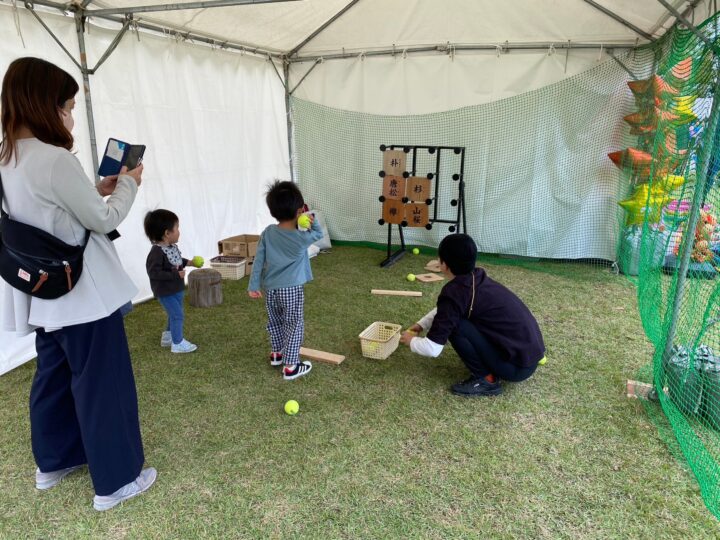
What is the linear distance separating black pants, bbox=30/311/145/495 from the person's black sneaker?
1714 millimetres

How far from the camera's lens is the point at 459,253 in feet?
8.75

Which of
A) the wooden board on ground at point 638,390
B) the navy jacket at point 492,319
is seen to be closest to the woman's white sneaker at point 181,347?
the navy jacket at point 492,319

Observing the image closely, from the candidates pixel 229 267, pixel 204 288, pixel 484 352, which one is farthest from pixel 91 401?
pixel 229 267

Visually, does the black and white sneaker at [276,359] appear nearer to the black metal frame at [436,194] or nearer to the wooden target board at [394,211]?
the black metal frame at [436,194]

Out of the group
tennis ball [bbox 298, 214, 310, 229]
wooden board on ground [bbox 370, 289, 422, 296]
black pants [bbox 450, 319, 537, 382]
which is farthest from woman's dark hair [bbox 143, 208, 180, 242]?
wooden board on ground [bbox 370, 289, 422, 296]

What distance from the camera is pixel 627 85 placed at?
5062mm

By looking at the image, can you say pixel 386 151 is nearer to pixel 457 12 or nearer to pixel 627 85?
pixel 457 12

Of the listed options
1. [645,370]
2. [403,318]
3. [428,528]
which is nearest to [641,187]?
[645,370]

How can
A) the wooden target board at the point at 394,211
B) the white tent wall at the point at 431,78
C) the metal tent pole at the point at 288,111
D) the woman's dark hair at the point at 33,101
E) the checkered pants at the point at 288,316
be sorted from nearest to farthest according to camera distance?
the woman's dark hair at the point at 33,101 < the checkered pants at the point at 288,316 < the white tent wall at the point at 431,78 < the wooden target board at the point at 394,211 < the metal tent pole at the point at 288,111

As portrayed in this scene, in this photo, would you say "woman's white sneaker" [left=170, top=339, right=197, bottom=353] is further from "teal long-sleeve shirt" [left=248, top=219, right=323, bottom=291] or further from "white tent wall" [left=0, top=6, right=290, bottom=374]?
"white tent wall" [left=0, top=6, right=290, bottom=374]

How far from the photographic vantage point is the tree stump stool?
14.0 feet

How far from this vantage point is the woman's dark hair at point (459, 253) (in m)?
2.66

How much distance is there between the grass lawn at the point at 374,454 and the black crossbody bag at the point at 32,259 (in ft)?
3.26

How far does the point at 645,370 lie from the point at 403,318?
177 centimetres
